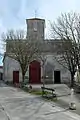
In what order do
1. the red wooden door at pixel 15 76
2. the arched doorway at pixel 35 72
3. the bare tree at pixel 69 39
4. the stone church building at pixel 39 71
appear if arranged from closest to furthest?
the bare tree at pixel 69 39, the stone church building at pixel 39 71, the arched doorway at pixel 35 72, the red wooden door at pixel 15 76

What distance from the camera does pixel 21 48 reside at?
158ft

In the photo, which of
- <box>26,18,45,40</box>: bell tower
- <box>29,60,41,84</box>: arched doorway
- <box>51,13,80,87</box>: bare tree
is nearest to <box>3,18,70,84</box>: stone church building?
<box>29,60,41,84</box>: arched doorway

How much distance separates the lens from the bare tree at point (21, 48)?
47656mm

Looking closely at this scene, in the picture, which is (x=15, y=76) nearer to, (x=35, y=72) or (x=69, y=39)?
(x=35, y=72)

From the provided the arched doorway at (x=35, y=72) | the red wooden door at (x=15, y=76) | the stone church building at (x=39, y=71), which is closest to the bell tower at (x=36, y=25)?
the stone church building at (x=39, y=71)

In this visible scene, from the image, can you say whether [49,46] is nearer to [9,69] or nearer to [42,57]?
[42,57]

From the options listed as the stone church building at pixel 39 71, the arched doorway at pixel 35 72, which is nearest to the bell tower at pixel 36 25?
the stone church building at pixel 39 71

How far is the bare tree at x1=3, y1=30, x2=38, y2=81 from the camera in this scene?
156 feet

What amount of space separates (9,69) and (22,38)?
11279 mm

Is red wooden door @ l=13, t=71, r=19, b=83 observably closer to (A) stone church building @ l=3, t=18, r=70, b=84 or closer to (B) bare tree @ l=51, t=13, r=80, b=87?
(A) stone church building @ l=3, t=18, r=70, b=84

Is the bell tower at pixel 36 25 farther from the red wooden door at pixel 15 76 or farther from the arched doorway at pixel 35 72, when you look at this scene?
A: the red wooden door at pixel 15 76

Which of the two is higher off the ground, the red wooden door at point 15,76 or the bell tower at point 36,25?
the bell tower at point 36,25

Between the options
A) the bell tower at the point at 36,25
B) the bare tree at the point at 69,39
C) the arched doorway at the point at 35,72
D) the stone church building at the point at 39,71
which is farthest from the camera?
the bell tower at the point at 36,25

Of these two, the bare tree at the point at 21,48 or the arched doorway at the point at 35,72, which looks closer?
the bare tree at the point at 21,48
